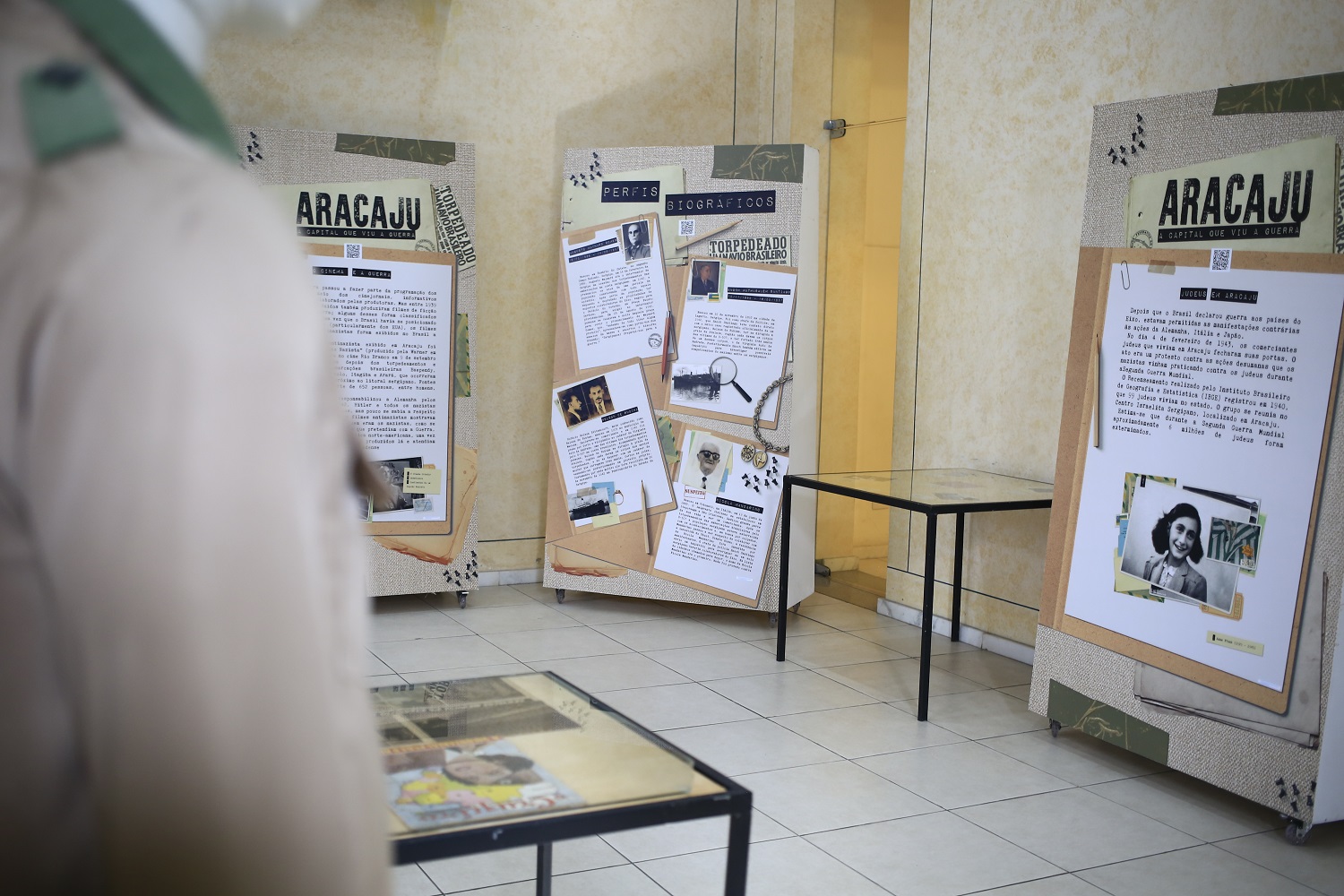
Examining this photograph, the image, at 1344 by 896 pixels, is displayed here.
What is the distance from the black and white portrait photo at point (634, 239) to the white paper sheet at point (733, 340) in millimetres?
246

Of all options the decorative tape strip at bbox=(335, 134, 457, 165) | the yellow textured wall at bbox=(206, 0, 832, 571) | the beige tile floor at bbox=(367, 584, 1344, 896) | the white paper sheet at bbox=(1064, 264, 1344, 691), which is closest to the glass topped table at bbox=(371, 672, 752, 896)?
the beige tile floor at bbox=(367, 584, 1344, 896)

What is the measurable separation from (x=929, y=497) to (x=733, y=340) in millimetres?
1365

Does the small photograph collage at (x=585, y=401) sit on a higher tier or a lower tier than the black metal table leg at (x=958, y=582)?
higher

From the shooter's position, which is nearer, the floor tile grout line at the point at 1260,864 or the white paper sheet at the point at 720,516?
the floor tile grout line at the point at 1260,864

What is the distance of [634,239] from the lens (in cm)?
513

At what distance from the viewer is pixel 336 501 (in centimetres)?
57

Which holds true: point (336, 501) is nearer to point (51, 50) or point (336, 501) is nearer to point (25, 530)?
point (25, 530)

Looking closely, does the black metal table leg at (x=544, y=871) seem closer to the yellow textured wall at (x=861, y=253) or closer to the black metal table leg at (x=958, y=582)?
the black metal table leg at (x=958, y=582)

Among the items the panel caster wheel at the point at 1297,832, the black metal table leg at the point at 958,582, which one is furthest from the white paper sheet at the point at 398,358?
the panel caster wheel at the point at 1297,832

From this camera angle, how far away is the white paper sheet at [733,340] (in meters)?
4.86

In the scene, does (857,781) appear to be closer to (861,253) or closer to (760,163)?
(760,163)

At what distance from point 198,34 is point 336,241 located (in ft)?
14.8

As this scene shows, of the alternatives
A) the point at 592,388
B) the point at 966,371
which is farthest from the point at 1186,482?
the point at 592,388

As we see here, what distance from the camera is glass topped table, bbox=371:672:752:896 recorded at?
4.38 ft
